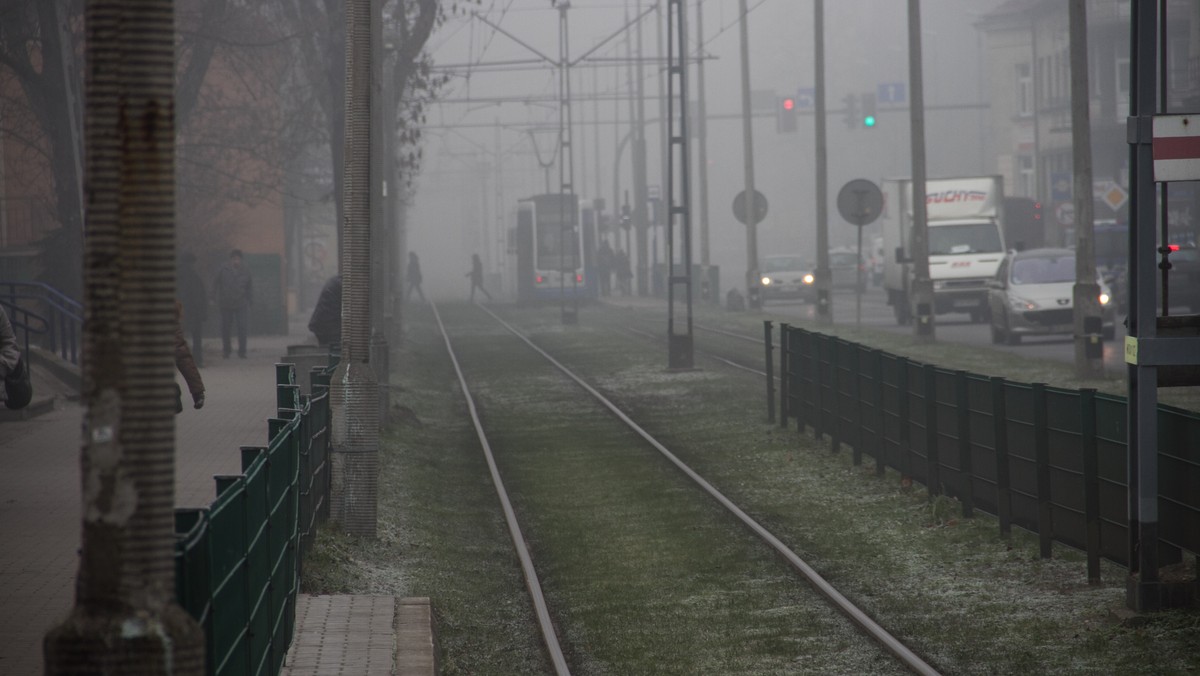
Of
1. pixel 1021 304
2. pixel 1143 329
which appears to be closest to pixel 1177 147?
pixel 1143 329

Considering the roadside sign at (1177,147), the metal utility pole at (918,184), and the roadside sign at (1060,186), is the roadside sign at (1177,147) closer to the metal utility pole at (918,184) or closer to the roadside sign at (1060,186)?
the metal utility pole at (918,184)

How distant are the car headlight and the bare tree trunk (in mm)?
26138

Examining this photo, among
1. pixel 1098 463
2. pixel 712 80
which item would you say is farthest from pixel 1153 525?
pixel 712 80

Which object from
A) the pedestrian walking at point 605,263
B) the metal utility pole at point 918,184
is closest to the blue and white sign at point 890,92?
the pedestrian walking at point 605,263

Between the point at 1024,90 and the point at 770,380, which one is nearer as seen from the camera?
the point at 770,380

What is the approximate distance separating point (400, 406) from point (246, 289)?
9.03 meters

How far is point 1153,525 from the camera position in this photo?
838 cm

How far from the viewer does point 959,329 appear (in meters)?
35.4

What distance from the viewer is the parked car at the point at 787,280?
51.8 metres


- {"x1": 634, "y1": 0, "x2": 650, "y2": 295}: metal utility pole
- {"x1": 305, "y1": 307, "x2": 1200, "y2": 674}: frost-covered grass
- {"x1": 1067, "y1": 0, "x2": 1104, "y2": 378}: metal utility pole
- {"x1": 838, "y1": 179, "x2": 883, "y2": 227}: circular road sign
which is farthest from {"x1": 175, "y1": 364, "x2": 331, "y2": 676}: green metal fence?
{"x1": 634, "y1": 0, "x2": 650, "y2": 295}: metal utility pole

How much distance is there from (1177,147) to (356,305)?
240 inches

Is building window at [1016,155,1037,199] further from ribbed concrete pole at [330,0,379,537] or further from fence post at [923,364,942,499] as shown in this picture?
ribbed concrete pole at [330,0,379,537]

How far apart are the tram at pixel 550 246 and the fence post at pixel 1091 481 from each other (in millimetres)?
41267

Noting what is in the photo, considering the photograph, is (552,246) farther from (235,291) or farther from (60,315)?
(60,315)
